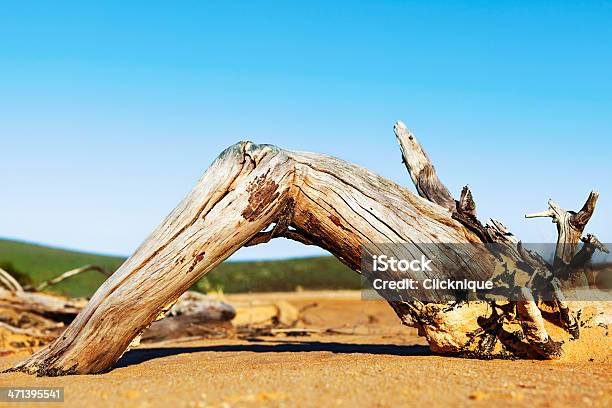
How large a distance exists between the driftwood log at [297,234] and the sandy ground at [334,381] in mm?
296

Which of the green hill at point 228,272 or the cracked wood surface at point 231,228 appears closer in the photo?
the cracked wood surface at point 231,228

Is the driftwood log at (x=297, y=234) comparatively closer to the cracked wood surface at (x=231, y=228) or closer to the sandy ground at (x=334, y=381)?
the cracked wood surface at (x=231, y=228)

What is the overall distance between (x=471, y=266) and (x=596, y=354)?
147 centimetres

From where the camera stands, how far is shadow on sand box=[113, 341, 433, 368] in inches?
293

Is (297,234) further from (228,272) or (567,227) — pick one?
(228,272)

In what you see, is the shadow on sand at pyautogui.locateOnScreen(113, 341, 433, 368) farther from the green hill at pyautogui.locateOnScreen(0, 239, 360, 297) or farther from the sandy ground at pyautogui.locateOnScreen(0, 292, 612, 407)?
the green hill at pyautogui.locateOnScreen(0, 239, 360, 297)

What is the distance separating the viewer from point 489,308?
6.57 metres

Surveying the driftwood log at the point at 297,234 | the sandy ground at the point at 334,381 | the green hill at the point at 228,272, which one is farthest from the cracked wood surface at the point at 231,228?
the green hill at the point at 228,272

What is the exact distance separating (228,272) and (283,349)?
30.7 m

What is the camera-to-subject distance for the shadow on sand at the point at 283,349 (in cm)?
743

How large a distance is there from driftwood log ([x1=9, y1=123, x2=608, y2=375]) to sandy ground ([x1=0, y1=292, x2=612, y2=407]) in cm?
30

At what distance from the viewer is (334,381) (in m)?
4.82

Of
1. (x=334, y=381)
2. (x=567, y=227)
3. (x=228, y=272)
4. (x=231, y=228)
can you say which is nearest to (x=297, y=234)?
(x=231, y=228)

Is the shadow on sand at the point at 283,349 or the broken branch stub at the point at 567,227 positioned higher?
the broken branch stub at the point at 567,227
